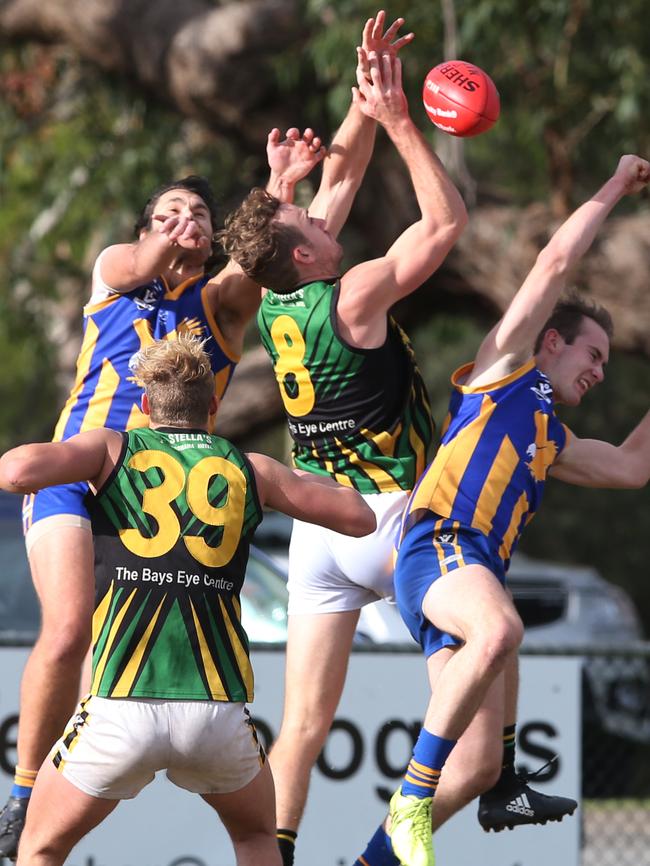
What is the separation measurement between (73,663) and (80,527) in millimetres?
490

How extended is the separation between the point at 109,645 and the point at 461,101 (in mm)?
2384

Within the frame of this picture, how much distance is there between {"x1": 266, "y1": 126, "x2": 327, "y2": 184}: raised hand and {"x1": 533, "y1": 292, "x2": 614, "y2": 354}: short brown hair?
1.14m

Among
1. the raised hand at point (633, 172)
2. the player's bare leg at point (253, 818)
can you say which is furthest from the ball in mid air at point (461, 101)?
the player's bare leg at point (253, 818)

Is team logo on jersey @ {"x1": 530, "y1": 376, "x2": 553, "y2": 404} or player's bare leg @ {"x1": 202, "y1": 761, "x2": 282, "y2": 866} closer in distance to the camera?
player's bare leg @ {"x1": 202, "y1": 761, "x2": 282, "y2": 866}

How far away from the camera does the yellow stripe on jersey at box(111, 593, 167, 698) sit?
4.26 meters

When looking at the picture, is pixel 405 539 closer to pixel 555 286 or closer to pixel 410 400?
pixel 410 400

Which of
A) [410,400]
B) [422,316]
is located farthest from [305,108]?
[410,400]

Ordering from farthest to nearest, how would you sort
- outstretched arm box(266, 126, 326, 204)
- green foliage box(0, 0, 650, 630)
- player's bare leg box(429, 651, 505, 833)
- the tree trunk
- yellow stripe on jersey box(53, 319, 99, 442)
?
the tree trunk, green foliage box(0, 0, 650, 630), outstretched arm box(266, 126, 326, 204), yellow stripe on jersey box(53, 319, 99, 442), player's bare leg box(429, 651, 505, 833)

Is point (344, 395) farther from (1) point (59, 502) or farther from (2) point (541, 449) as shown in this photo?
(1) point (59, 502)

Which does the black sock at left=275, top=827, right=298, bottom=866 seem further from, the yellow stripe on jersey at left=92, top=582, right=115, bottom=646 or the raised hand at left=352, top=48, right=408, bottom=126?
the raised hand at left=352, top=48, right=408, bottom=126

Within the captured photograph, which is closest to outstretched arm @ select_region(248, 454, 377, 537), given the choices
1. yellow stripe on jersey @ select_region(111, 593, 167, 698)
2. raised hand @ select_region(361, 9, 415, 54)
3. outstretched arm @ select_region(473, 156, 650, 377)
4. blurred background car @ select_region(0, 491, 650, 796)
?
yellow stripe on jersey @ select_region(111, 593, 167, 698)

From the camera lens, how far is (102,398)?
18.2 ft

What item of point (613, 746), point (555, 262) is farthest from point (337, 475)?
point (613, 746)

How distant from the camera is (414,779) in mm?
4762
